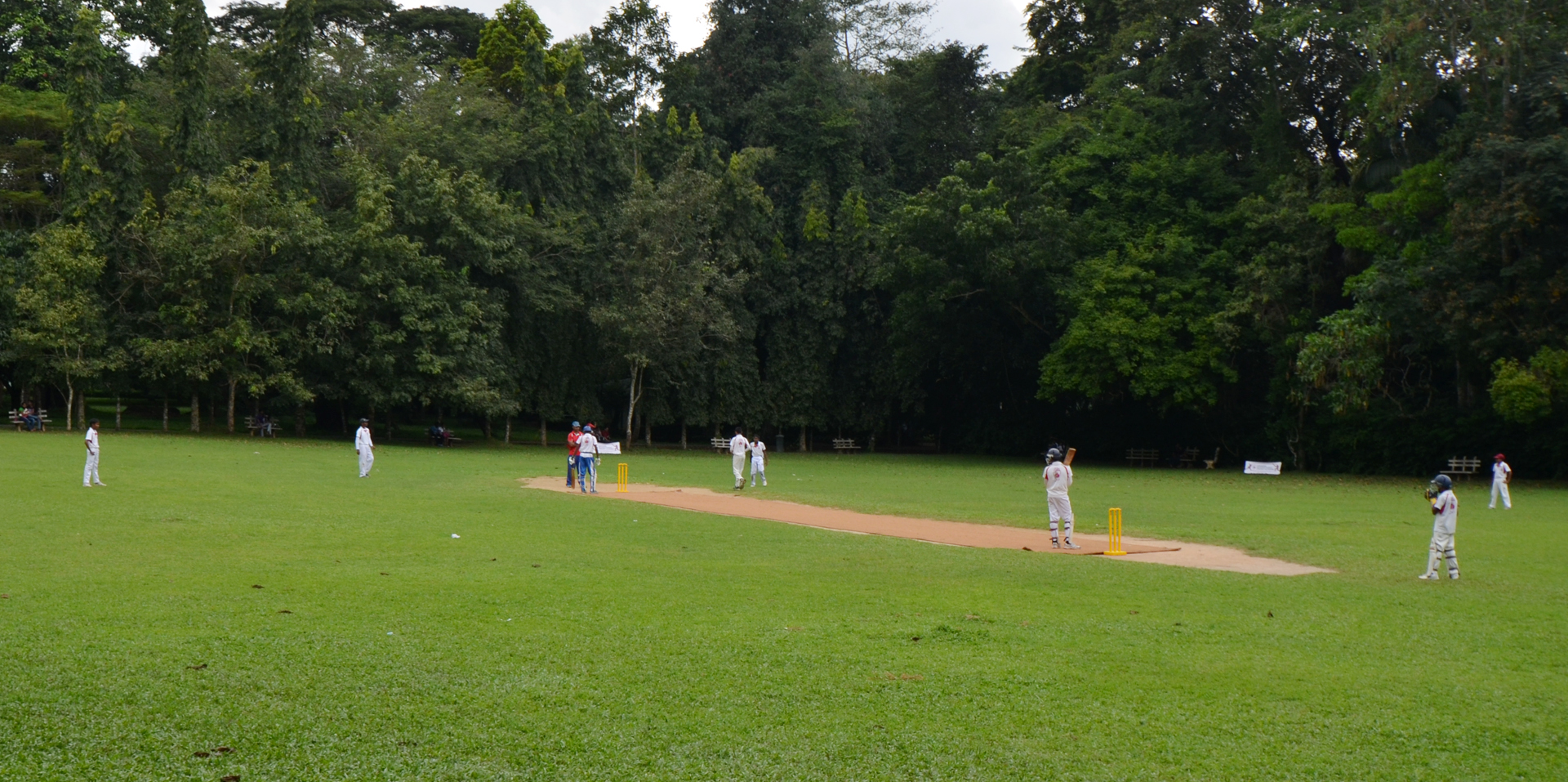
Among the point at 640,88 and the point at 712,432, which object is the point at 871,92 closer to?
the point at 640,88

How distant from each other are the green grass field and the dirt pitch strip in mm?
931

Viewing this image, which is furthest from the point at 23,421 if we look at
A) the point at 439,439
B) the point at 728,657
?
the point at 728,657

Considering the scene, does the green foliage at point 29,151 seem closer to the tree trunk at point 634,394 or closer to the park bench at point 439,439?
the park bench at point 439,439

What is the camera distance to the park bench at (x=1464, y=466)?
41531mm

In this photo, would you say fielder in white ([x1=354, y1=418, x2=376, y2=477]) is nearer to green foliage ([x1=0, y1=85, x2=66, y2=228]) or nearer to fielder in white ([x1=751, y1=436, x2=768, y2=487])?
fielder in white ([x1=751, y1=436, x2=768, y2=487])

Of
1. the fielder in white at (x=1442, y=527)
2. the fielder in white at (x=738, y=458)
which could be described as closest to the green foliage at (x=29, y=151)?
the fielder in white at (x=738, y=458)

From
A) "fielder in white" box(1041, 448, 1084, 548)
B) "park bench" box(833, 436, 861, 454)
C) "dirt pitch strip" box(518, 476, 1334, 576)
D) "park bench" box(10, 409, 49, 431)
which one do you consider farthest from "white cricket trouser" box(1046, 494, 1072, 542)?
"park bench" box(833, 436, 861, 454)

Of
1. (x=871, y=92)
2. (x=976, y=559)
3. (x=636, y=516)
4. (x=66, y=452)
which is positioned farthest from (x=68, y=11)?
(x=976, y=559)

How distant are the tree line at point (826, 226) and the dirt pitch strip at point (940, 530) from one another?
71.6ft

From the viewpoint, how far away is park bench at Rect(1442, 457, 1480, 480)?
4153cm

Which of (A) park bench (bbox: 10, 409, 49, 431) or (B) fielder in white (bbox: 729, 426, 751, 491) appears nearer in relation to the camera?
(B) fielder in white (bbox: 729, 426, 751, 491)

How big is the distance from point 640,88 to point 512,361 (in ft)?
60.0

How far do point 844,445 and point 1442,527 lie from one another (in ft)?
154

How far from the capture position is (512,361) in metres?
54.1
